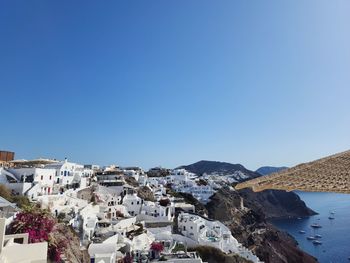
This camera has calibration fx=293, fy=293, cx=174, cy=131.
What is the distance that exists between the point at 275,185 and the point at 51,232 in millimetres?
14370

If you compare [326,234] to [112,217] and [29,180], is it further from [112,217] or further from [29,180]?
[29,180]

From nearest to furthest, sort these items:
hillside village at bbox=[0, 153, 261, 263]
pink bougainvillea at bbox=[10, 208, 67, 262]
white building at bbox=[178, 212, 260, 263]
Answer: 1. pink bougainvillea at bbox=[10, 208, 67, 262]
2. hillside village at bbox=[0, 153, 261, 263]
3. white building at bbox=[178, 212, 260, 263]

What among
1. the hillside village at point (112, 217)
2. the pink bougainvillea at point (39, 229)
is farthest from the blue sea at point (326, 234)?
the pink bougainvillea at point (39, 229)

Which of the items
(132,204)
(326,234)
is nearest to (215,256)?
(132,204)

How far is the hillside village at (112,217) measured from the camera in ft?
71.6

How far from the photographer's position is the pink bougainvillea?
14578 mm

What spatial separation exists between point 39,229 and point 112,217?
51.4 feet

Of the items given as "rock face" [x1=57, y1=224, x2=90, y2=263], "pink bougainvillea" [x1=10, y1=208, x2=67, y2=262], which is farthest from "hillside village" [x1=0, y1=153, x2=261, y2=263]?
"pink bougainvillea" [x1=10, y1=208, x2=67, y2=262]

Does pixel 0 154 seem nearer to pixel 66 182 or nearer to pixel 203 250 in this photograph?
pixel 66 182

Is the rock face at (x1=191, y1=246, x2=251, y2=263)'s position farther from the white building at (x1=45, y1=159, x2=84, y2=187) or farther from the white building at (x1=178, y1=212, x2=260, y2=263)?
the white building at (x1=45, y1=159, x2=84, y2=187)

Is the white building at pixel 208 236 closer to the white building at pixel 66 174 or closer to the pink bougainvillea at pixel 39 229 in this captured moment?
the white building at pixel 66 174

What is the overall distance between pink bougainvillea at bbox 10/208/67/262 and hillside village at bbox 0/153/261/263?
526 millimetres

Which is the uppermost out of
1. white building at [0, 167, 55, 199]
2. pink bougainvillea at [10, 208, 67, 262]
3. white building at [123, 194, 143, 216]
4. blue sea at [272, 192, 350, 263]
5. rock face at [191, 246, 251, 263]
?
white building at [0, 167, 55, 199]

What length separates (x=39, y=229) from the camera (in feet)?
49.6
